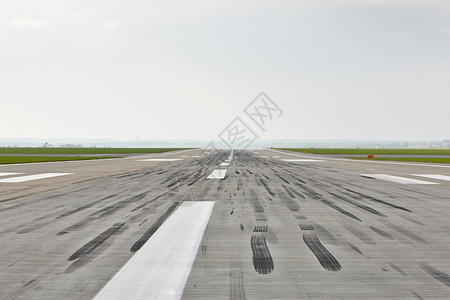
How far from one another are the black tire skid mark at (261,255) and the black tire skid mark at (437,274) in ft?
6.31

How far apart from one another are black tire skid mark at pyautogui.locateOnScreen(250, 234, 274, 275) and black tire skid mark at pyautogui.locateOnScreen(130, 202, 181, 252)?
179 cm

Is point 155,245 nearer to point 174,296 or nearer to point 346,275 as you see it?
Answer: point 174,296

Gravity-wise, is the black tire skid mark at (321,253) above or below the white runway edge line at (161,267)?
above

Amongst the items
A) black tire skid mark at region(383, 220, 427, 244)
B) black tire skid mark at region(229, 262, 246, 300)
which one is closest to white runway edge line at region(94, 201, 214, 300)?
black tire skid mark at region(229, 262, 246, 300)

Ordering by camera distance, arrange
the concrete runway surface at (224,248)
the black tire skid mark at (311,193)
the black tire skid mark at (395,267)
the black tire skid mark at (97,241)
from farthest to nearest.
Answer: the black tire skid mark at (311,193) → the black tire skid mark at (97,241) → the black tire skid mark at (395,267) → the concrete runway surface at (224,248)

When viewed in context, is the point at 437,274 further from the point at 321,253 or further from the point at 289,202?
the point at 289,202

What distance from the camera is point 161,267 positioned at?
365cm

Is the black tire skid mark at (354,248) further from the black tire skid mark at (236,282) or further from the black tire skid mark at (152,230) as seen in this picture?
the black tire skid mark at (152,230)

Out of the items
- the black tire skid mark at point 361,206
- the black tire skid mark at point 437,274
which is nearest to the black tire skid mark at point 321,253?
the black tire skid mark at point 437,274

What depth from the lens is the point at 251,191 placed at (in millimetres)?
10055

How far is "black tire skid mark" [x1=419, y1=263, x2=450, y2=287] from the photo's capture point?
3246 millimetres

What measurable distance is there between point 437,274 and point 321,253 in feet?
4.49

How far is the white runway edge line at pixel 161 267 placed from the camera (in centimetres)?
301

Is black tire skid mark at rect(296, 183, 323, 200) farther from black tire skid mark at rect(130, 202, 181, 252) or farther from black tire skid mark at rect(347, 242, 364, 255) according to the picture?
black tire skid mark at rect(130, 202, 181, 252)
